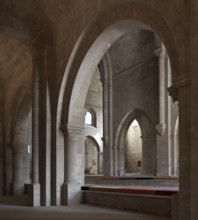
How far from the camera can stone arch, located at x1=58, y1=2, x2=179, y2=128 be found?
7344 mm

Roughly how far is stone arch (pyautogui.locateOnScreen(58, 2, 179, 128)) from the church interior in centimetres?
3

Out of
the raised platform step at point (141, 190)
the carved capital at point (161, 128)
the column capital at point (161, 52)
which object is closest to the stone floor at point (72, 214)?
the raised platform step at point (141, 190)

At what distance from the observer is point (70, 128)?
11406 mm

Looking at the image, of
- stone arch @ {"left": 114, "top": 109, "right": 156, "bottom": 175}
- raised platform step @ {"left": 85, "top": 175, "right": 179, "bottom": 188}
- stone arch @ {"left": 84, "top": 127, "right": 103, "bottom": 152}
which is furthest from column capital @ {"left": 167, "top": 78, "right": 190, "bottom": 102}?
stone arch @ {"left": 84, "top": 127, "right": 103, "bottom": 152}

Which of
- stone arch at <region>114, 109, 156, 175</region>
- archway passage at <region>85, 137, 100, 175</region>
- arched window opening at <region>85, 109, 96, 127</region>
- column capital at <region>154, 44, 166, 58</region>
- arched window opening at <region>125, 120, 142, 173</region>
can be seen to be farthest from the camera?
archway passage at <region>85, 137, 100, 175</region>

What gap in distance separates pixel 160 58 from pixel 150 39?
2.09m

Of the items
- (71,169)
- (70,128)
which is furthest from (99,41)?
(71,169)

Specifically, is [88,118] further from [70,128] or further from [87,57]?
[87,57]

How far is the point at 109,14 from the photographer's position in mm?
9359

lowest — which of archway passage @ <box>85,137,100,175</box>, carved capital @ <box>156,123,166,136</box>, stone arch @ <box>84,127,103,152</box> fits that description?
archway passage @ <box>85,137,100,175</box>

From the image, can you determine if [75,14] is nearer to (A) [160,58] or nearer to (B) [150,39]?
(A) [160,58]

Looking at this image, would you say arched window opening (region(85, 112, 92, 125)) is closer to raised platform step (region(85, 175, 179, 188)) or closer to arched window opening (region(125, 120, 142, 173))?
arched window opening (region(125, 120, 142, 173))

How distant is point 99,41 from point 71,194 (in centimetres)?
504

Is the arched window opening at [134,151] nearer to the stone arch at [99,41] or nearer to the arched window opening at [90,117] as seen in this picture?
the arched window opening at [90,117]
